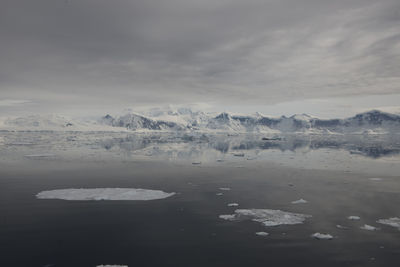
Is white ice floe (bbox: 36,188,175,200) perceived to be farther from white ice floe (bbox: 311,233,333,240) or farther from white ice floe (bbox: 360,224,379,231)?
white ice floe (bbox: 360,224,379,231)

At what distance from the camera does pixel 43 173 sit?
37281 millimetres

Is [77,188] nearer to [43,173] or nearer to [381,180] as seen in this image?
[43,173]

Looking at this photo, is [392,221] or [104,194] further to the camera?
[104,194]

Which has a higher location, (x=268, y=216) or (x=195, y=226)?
(x=268, y=216)

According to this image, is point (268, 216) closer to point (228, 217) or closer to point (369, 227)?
point (228, 217)

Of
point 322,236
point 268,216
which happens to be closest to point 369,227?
point 322,236

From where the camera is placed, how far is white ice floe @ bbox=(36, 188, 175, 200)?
25.1 meters

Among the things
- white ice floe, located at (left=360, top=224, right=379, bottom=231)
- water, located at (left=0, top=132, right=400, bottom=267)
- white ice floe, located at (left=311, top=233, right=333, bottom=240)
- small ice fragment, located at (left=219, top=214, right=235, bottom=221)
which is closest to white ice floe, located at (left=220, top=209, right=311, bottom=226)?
small ice fragment, located at (left=219, top=214, right=235, bottom=221)

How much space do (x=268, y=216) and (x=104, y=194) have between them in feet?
45.9

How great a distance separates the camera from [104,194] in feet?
85.4

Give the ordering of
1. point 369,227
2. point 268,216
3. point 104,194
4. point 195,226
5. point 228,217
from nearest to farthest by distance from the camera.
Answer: point 369,227 → point 195,226 → point 228,217 → point 268,216 → point 104,194

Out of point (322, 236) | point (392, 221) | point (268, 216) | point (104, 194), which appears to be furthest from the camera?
point (104, 194)

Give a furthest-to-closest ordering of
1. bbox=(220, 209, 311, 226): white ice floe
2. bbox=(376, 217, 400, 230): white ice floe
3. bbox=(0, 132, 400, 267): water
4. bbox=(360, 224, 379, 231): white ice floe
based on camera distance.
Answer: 1. bbox=(220, 209, 311, 226): white ice floe
2. bbox=(376, 217, 400, 230): white ice floe
3. bbox=(360, 224, 379, 231): white ice floe
4. bbox=(0, 132, 400, 267): water

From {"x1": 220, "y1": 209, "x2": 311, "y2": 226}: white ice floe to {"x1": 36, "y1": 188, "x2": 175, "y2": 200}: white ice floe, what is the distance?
7.52 m
